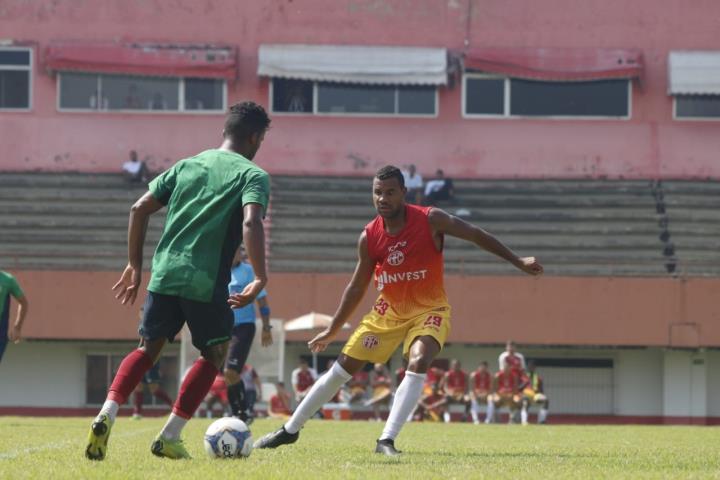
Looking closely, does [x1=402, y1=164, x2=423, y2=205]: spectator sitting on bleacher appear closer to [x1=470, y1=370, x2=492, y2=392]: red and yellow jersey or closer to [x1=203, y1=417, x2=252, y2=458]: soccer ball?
[x1=470, y1=370, x2=492, y2=392]: red and yellow jersey

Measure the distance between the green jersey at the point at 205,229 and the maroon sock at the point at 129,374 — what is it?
1.48 feet

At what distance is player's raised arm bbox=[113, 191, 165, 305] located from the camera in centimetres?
881

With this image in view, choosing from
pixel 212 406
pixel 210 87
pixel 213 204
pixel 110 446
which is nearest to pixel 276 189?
pixel 210 87

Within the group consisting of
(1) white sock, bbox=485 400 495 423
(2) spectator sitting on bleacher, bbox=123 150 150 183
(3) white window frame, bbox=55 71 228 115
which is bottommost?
(1) white sock, bbox=485 400 495 423

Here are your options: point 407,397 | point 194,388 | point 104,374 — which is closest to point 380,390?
point 104,374

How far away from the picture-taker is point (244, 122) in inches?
348

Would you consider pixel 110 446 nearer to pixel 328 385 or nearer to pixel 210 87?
pixel 328 385

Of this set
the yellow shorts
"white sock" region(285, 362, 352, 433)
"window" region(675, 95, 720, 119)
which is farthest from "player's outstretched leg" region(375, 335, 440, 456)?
"window" region(675, 95, 720, 119)

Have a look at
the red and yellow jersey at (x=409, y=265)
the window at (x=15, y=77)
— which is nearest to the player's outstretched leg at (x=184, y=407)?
the red and yellow jersey at (x=409, y=265)

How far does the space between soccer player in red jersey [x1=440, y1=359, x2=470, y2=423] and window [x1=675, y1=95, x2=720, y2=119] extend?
456 inches

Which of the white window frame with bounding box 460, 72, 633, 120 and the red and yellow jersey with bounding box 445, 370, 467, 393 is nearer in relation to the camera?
the red and yellow jersey with bounding box 445, 370, 467, 393

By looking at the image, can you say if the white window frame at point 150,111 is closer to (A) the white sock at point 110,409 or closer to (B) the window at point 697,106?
(B) the window at point 697,106

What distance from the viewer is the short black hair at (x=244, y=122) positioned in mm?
8844

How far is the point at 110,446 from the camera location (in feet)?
35.9
